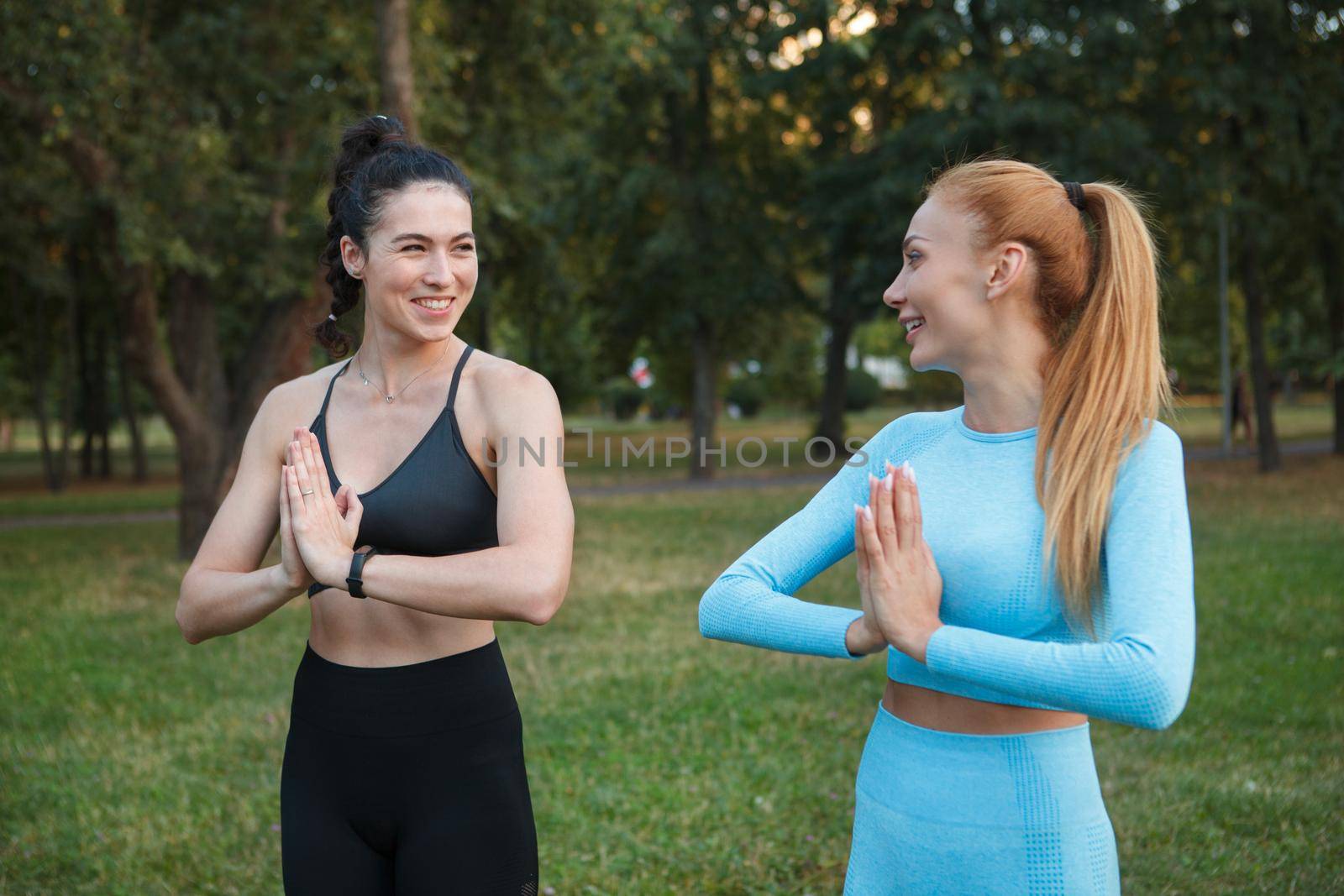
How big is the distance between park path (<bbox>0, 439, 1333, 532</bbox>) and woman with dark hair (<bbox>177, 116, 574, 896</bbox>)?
720 inches

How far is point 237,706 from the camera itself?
7562mm

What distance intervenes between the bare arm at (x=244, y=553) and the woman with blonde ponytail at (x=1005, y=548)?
1012 millimetres

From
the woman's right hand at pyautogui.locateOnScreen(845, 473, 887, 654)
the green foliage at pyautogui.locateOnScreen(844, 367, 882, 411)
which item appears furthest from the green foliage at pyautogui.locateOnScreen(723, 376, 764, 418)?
the woman's right hand at pyautogui.locateOnScreen(845, 473, 887, 654)

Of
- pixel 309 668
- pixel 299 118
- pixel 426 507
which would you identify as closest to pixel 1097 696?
pixel 426 507

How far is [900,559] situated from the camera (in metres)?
1.94

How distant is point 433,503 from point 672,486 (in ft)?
68.7

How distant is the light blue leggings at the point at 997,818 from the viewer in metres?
2.05

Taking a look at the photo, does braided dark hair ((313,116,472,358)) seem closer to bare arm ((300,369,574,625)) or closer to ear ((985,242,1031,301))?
bare arm ((300,369,574,625))

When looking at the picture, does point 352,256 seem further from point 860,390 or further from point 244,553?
point 860,390

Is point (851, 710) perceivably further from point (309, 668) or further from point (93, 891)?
point (309, 668)

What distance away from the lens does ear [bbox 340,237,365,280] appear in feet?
8.49

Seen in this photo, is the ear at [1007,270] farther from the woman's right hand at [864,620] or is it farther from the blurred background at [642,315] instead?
the blurred background at [642,315]

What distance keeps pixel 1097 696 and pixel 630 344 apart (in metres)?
27.3

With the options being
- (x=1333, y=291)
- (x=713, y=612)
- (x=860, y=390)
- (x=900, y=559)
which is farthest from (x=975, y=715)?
(x=860, y=390)
